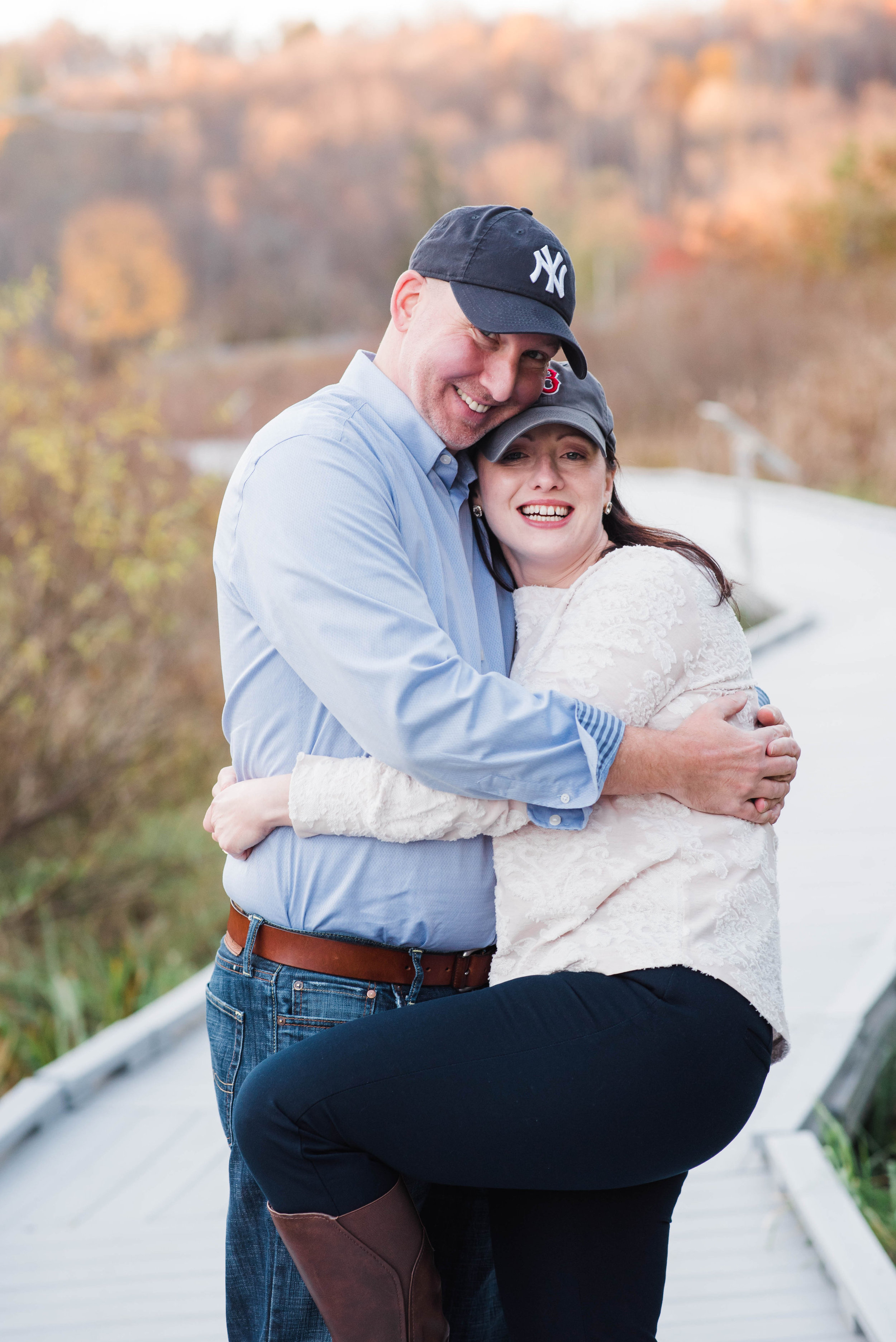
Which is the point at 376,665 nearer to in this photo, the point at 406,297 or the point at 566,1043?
the point at 566,1043

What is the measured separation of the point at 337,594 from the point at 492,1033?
23.3 inches

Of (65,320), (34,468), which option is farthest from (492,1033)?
(65,320)

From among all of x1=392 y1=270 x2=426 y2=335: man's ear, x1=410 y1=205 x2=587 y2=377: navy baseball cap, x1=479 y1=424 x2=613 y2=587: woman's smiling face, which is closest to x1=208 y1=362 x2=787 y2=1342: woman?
x1=479 y1=424 x2=613 y2=587: woman's smiling face

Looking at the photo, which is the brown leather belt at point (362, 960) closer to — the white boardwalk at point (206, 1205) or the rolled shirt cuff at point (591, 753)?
the rolled shirt cuff at point (591, 753)

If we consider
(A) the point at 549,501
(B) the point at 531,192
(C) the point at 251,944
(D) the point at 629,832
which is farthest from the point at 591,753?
(B) the point at 531,192

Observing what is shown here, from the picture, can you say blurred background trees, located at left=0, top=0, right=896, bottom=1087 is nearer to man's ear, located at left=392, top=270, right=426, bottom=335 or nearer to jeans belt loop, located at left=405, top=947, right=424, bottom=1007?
jeans belt loop, located at left=405, top=947, right=424, bottom=1007

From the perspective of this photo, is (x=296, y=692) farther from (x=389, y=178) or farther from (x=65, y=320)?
(x=389, y=178)

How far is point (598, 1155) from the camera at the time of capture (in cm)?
158

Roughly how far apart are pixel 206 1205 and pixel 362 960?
181cm

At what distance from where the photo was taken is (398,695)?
1.59 metres

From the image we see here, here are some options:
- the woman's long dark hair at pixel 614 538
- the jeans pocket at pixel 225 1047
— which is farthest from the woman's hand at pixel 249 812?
the woman's long dark hair at pixel 614 538

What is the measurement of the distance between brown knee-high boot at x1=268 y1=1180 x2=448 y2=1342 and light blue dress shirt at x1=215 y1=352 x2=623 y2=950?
14.5 inches

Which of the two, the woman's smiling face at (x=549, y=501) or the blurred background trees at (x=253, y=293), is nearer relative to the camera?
the woman's smiling face at (x=549, y=501)

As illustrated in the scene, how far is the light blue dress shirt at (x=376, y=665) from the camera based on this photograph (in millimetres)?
1609
